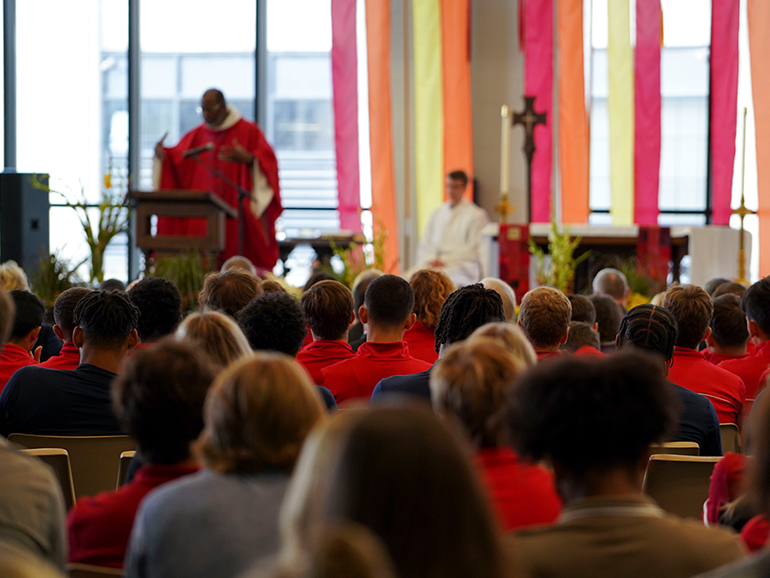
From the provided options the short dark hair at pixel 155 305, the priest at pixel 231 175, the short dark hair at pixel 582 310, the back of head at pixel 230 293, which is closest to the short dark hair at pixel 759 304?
the short dark hair at pixel 582 310

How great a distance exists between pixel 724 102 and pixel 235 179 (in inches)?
218

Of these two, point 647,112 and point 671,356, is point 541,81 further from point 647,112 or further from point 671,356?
point 671,356

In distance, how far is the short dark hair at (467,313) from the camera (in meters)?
2.95

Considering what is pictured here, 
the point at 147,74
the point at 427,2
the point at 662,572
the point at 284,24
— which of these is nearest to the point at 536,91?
the point at 427,2

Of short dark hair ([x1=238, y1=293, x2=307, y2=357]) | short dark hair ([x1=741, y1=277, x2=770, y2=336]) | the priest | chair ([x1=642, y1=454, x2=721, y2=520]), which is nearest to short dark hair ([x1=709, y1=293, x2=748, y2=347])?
short dark hair ([x1=741, y1=277, x2=770, y2=336])

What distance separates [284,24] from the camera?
1053cm

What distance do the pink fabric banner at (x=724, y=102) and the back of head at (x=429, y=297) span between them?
6.95 m

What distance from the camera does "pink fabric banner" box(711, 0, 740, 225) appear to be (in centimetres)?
978

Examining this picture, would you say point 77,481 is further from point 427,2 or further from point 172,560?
point 427,2

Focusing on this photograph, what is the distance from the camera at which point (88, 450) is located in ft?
8.11

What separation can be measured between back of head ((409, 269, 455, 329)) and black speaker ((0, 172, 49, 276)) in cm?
407

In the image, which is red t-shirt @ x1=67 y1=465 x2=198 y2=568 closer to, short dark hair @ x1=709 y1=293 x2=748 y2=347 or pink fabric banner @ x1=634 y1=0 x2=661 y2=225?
short dark hair @ x1=709 y1=293 x2=748 y2=347

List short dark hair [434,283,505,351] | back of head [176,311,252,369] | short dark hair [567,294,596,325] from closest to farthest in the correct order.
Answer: back of head [176,311,252,369]
short dark hair [434,283,505,351]
short dark hair [567,294,596,325]

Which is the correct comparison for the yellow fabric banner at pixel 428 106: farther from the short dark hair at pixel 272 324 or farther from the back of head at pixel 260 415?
the back of head at pixel 260 415
